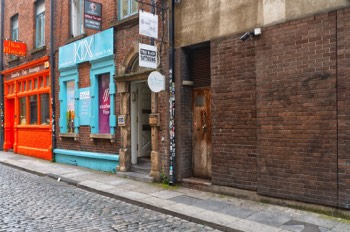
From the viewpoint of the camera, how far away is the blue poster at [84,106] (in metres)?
11.5


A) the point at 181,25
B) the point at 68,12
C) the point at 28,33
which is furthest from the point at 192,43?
the point at 28,33

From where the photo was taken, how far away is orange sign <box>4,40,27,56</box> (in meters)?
15.0

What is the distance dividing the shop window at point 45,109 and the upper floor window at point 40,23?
229 centimetres

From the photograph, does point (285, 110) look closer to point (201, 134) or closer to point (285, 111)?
point (285, 111)

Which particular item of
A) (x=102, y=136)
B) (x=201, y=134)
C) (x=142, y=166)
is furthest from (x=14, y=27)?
(x=201, y=134)

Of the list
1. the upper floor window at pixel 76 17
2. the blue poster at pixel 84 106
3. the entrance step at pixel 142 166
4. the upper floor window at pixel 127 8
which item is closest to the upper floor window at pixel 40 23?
the upper floor window at pixel 76 17

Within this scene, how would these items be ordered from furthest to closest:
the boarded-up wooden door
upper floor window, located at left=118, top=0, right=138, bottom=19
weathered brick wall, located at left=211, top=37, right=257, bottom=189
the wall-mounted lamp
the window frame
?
the window frame < upper floor window, located at left=118, top=0, right=138, bottom=19 < the boarded-up wooden door < weathered brick wall, located at left=211, top=37, right=257, bottom=189 < the wall-mounted lamp

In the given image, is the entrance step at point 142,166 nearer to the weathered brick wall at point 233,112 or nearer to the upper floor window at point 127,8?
the weathered brick wall at point 233,112

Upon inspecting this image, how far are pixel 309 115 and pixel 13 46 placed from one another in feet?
44.0

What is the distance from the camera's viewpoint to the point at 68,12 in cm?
1245

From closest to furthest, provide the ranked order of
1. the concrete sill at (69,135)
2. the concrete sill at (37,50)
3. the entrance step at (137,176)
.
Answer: the entrance step at (137,176) < the concrete sill at (69,135) < the concrete sill at (37,50)

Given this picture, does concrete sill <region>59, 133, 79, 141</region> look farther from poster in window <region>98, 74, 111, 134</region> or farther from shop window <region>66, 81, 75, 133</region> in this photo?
poster in window <region>98, 74, 111, 134</region>

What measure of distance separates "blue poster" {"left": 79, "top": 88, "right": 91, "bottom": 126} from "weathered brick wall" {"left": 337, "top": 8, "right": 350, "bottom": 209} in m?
8.01

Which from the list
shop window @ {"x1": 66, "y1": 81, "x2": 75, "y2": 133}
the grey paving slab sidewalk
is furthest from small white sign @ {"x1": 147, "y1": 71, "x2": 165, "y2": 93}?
shop window @ {"x1": 66, "y1": 81, "x2": 75, "y2": 133}
